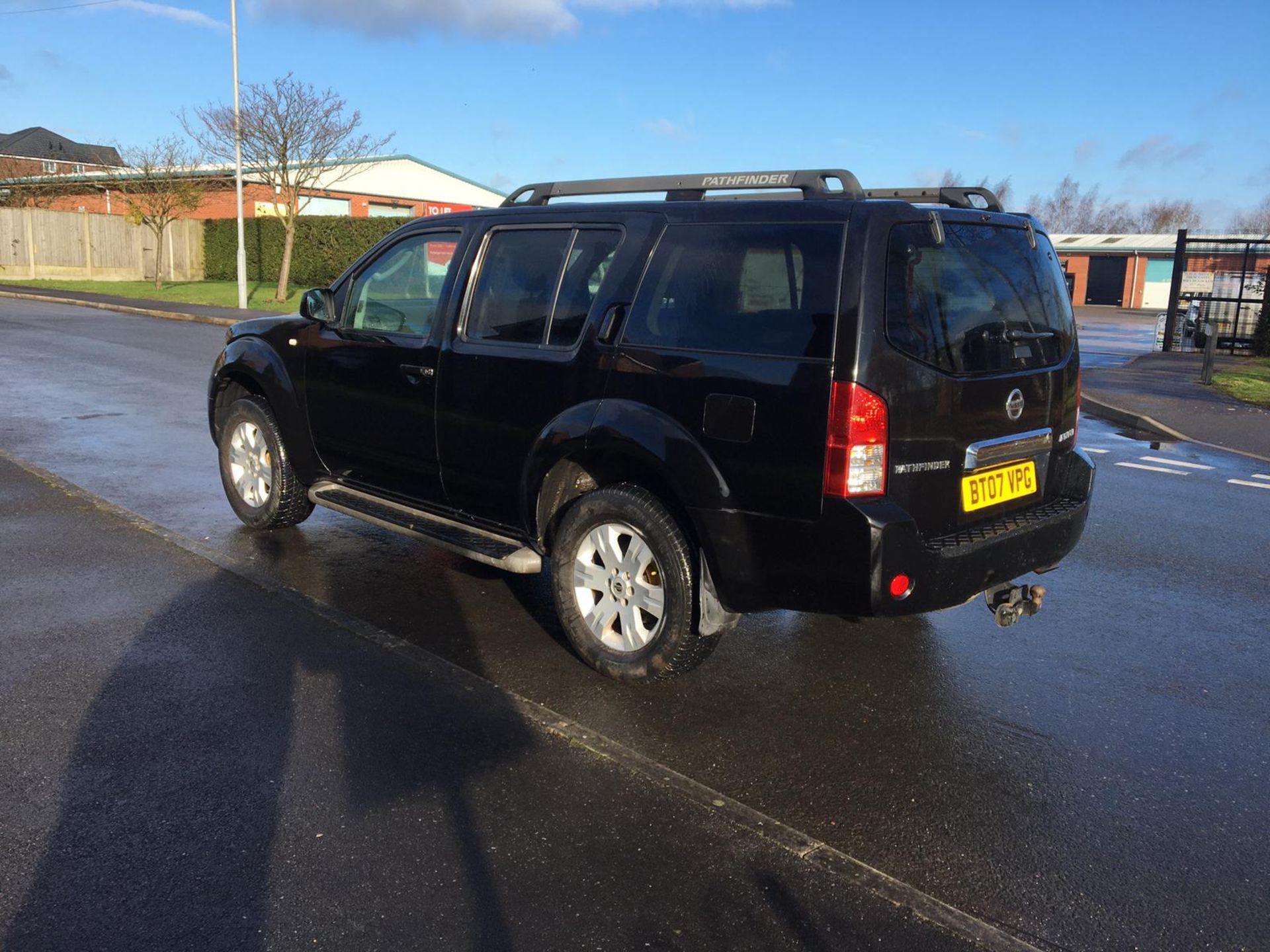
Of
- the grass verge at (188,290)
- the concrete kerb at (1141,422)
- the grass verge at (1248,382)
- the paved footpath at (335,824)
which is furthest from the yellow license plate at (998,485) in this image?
the grass verge at (188,290)

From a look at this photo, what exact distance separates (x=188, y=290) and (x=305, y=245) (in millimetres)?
4882

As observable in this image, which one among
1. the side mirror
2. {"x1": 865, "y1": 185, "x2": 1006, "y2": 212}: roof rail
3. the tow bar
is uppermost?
{"x1": 865, "y1": 185, "x2": 1006, "y2": 212}: roof rail

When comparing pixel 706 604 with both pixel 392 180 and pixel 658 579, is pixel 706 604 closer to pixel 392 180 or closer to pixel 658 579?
pixel 658 579

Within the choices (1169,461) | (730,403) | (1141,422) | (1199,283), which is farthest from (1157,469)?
(1199,283)

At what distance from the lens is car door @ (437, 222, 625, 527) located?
439 centimetres

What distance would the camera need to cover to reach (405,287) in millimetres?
5336

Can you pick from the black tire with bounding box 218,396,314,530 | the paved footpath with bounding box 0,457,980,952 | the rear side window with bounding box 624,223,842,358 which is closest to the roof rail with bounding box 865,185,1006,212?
the rear side window with bounding box 624,223,842,358

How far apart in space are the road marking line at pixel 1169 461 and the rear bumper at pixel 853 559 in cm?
659

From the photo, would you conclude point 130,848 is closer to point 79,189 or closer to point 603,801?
point 603,801

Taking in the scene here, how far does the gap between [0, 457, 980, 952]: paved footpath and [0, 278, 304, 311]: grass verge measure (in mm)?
23958

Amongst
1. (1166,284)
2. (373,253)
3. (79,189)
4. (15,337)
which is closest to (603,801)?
(373,253)

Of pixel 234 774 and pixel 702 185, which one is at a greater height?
pixel 702 185

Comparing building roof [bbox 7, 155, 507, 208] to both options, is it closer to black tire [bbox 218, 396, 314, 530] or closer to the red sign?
the red sign

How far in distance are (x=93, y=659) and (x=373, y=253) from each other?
2.45 m
